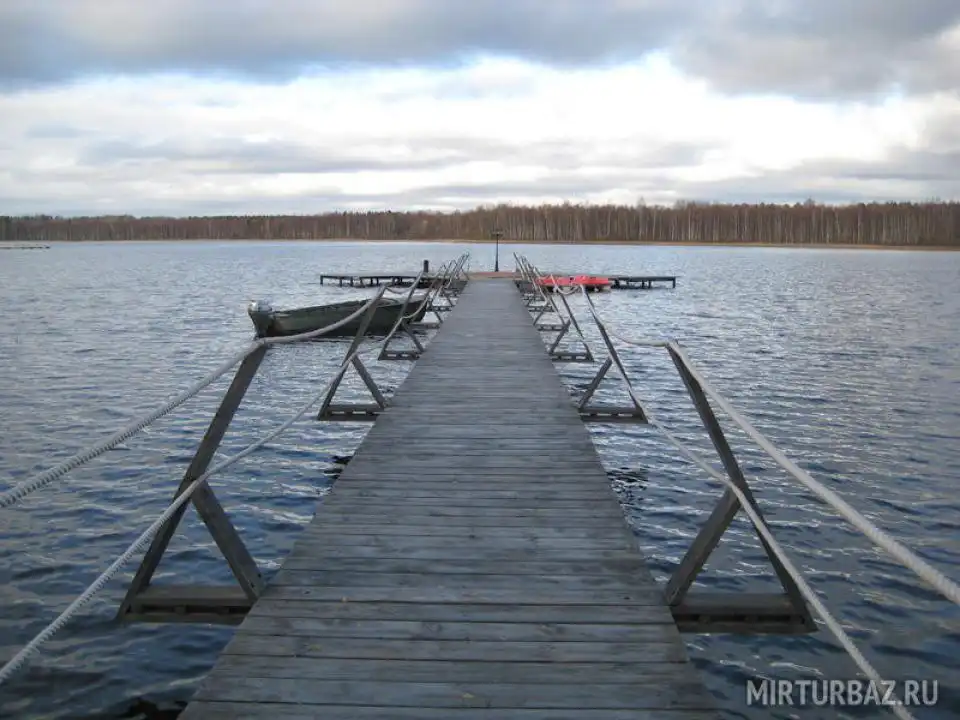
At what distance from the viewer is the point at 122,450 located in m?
12.4

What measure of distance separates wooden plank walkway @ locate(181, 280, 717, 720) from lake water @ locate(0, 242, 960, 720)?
2.04 metres

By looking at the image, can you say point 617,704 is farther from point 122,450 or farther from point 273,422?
point 273,422

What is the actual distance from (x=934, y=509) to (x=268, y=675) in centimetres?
940

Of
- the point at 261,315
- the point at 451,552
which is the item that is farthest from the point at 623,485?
the point at 261,315

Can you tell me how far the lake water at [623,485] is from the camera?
6434 millimetres

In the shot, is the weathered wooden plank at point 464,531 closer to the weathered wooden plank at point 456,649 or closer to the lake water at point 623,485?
the weathered wooden plank at point 456,649

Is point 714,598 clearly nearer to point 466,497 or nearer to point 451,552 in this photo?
point 451,552

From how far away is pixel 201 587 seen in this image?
4641 mm

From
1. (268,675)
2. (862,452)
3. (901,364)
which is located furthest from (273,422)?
(901,364)

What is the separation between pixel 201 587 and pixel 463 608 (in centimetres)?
166

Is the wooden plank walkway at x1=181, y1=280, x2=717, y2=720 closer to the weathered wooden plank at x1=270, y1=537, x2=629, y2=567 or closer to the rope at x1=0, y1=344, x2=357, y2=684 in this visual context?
the weathered wooden plank at x1=270, y1=537, x2=629, y2=567

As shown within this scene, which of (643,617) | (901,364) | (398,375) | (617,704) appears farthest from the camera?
(901,364)

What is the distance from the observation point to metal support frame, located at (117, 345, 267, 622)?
14.5 ft

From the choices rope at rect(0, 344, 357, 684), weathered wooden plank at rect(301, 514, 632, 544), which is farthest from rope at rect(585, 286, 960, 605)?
rope at rect(0, 344, 357, 684)
